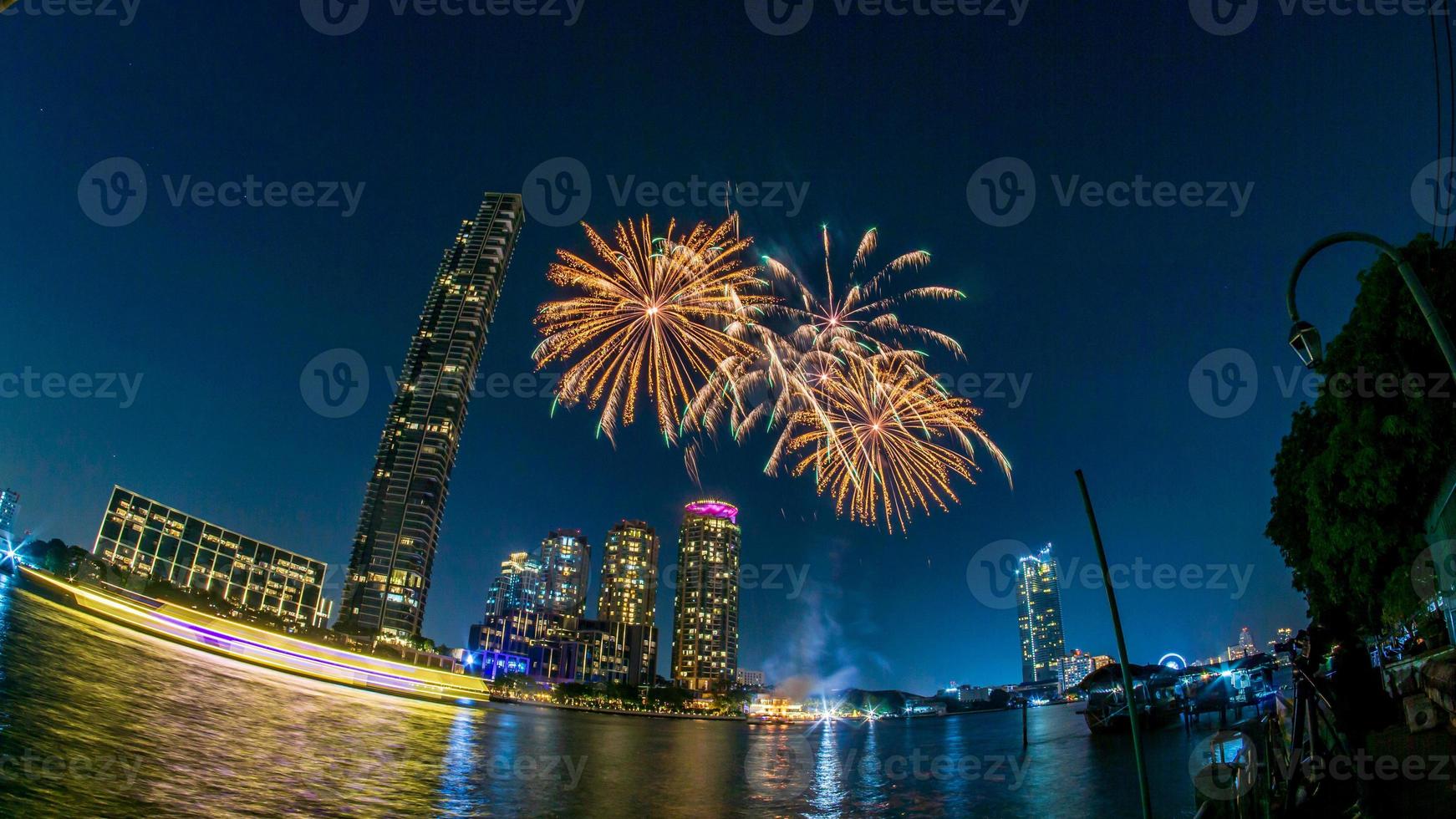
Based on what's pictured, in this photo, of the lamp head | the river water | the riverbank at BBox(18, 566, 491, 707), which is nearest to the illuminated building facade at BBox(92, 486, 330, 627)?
the riverbank at BBox(18, 566, 491, 707)

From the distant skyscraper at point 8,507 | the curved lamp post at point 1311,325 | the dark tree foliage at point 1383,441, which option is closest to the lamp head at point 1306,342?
the curved lamp post at point 1311,325

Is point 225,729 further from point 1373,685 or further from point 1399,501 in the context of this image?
point 1399,501

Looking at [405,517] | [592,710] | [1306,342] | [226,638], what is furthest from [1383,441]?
[405,517]

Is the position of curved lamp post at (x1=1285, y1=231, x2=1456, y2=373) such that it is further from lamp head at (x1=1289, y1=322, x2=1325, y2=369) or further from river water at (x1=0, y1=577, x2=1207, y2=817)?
river water at (x1=0, y1=577, x2=1207, y2=817)

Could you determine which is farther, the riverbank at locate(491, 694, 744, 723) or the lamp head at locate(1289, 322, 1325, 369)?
the riverbank at locate(491, 694, 744, 723)

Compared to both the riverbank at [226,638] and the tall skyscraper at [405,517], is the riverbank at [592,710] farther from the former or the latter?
the riverbank at [226,638]

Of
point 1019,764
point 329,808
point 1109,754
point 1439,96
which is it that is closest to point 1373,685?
point 1439,96
